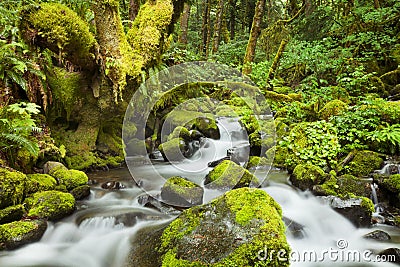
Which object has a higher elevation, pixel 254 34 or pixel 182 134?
pixel 254 34

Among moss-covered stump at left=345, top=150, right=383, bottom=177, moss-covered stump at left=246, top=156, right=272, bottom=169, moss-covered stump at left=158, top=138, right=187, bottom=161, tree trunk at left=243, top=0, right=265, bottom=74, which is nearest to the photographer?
moss-covered stump at left=345, top=150, right=383, bottom=177

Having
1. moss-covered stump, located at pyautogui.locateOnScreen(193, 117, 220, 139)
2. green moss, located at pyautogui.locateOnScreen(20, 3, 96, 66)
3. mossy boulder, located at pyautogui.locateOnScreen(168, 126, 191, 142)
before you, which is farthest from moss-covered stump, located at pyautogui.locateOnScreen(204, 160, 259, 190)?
green moss, located at pyautogui.locateOnScreen(20, 3, 96, 66)

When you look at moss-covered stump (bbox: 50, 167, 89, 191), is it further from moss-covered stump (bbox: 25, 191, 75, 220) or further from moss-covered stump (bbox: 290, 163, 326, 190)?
moss-covered stump (bbox: 290, 163, 326, 190)

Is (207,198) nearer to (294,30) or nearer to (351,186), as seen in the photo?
(351,186)

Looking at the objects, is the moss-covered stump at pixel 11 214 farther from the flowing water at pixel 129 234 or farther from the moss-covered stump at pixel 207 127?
the moss-covered stump at pixel 207 127

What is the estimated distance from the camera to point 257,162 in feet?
22.8

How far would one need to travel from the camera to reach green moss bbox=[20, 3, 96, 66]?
5.29 m

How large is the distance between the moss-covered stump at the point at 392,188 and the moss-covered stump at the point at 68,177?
225 inches

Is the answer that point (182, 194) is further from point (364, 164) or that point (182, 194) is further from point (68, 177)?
point (364, 164)

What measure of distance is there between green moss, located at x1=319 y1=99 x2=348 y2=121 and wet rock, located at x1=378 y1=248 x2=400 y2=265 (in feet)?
14.8

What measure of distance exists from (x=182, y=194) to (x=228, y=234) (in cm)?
211

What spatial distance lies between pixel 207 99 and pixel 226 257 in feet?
31.3

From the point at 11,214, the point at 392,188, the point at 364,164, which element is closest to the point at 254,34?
the point at 364,164

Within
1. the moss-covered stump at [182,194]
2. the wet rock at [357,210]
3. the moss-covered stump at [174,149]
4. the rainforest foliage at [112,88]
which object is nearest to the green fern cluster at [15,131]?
the rainforest foliage at [112,88]
